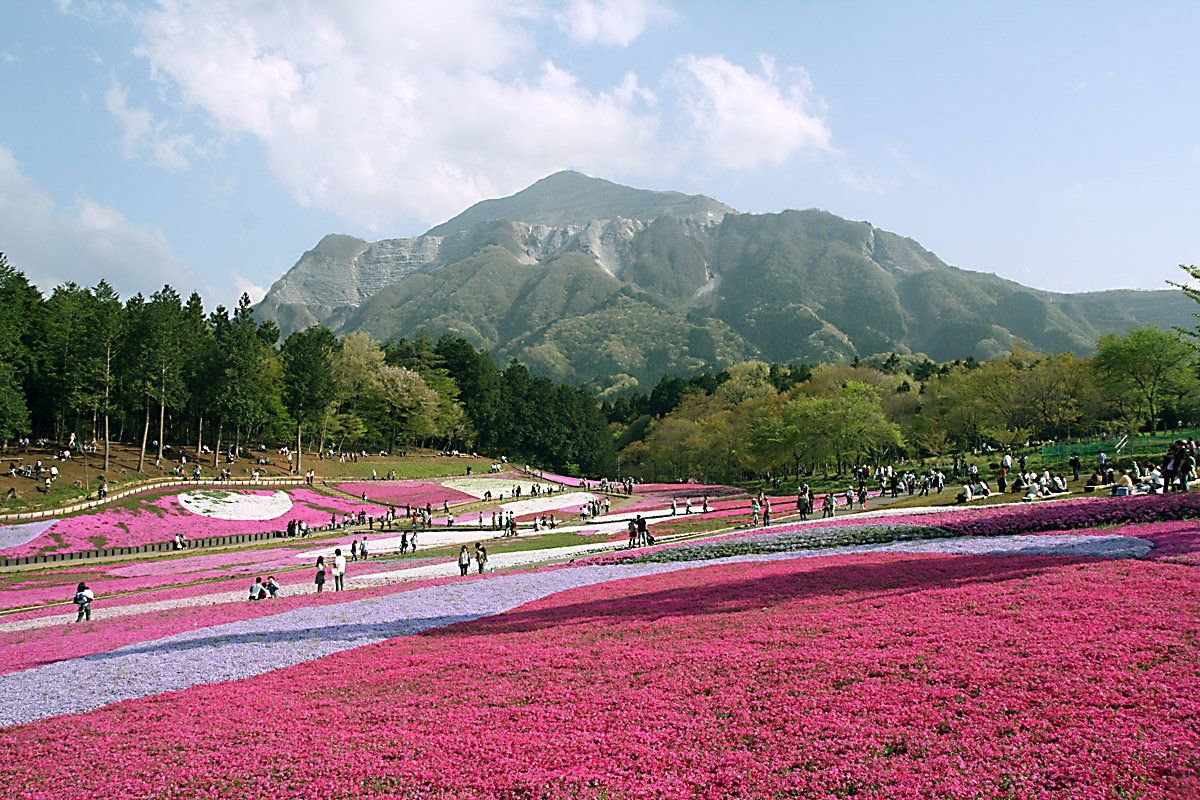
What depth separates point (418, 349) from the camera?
132m

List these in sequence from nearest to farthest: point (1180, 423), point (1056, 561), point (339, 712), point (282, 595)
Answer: point (339, 712) → point (1056, 561) → point (282, 595) → point (1180, 423)

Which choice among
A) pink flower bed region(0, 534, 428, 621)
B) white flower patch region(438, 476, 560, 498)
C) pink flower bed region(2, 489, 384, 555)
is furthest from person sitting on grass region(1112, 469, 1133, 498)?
white flower patch region(438, 476, 560, 498)

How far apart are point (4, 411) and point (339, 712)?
206 feet

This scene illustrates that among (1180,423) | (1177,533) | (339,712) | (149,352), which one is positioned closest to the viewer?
(339,712)

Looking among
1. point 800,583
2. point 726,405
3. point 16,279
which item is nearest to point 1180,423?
point 726,405

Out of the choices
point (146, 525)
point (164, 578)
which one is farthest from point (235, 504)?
point (164, 578)

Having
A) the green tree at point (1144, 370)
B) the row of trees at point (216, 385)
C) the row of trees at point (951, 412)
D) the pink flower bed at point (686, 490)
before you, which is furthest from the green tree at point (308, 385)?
the green tree at point (1144, 370)

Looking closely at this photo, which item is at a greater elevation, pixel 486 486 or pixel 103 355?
pixel 103 355

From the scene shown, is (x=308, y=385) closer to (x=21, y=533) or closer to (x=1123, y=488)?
(x=21, y=533)

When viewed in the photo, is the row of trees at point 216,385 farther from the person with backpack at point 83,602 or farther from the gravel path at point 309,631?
the gravel path at point 309,631

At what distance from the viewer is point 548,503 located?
245 ft

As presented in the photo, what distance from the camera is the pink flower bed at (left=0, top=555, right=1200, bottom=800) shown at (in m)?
8.65

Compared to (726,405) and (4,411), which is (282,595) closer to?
(4,411)

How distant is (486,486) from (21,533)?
4767cm
